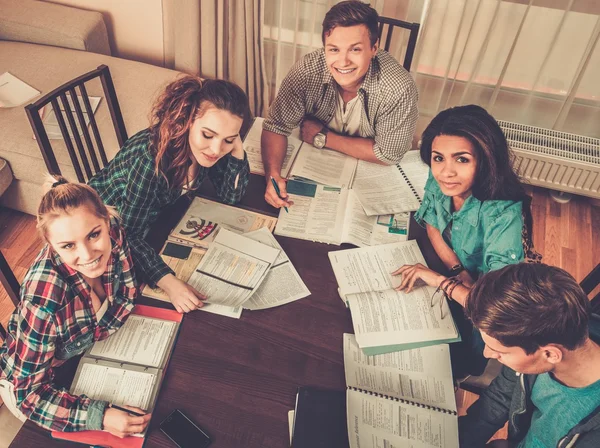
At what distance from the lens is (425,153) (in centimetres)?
155

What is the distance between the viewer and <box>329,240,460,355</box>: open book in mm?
1229

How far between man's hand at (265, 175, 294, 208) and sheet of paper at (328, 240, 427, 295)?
9.2 inches

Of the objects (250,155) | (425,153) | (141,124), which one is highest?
(425,153)

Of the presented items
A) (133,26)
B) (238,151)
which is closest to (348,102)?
(238,151)

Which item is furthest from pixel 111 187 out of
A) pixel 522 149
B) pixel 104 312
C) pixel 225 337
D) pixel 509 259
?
pixel 522 149

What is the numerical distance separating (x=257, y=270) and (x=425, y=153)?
0.63 metres

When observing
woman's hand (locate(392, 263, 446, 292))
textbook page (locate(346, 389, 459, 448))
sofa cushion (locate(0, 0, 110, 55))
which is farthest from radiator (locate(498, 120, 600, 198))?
sofa cushion (locate(0, 0, 110, 55))

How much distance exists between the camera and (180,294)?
4.12ft

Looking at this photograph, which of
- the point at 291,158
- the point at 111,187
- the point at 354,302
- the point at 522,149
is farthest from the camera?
the point at 522,149

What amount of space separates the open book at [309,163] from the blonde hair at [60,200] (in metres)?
0.65

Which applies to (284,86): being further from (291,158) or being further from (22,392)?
(22,392)

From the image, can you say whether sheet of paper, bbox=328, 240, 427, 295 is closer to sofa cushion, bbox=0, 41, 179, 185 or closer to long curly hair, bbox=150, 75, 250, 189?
long curly hair, bbox=150, 75, 250, 189

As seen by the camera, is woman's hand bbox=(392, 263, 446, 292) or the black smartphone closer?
the black smartphone

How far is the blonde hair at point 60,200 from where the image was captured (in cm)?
108
